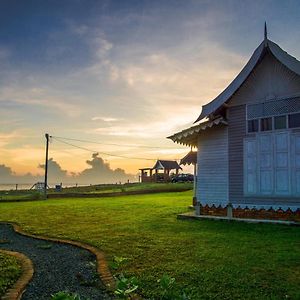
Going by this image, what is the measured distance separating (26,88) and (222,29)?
9.05 meters

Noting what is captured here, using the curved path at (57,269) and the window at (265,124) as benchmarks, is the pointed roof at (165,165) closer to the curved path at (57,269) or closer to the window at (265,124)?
the window at (265,124)

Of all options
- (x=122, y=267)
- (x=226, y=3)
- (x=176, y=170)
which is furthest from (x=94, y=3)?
(x=176, y=170)

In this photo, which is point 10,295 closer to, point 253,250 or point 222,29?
point 253,250

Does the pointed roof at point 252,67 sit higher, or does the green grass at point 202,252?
the pointed roof at point 252,67

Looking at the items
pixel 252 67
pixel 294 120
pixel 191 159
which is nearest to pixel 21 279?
pixel 294 120

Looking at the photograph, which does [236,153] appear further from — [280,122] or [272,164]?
[280,122]

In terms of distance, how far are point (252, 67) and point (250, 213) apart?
5.10 metres

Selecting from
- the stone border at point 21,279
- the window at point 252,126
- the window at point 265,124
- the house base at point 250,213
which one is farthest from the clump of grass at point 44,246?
the window at point 265,124

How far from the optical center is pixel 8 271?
5836 millimetres

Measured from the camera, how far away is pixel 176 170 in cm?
6088

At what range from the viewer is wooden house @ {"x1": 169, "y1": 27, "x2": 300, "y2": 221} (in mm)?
11641

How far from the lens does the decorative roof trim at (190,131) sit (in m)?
12.9

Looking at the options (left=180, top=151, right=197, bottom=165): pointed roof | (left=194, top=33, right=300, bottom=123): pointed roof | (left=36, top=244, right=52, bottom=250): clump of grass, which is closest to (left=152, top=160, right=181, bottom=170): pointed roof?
(left=180, top=151, right=197, bottom=165): pointed roof

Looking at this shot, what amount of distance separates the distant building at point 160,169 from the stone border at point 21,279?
48.3 meters
